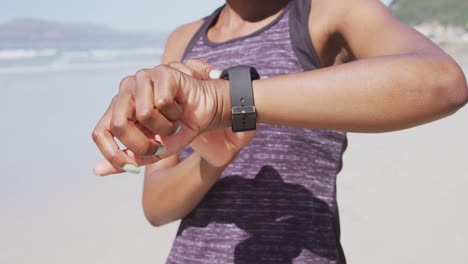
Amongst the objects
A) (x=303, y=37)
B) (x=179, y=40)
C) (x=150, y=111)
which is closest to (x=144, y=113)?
(x=150, y=111)

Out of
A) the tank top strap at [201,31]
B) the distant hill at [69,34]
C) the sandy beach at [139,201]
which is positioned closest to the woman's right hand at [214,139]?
the tank top strap at [201,31]

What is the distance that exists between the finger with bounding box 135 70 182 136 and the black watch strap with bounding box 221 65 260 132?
11 cm

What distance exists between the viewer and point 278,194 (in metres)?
1.46

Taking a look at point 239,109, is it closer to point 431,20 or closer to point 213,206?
point 213,206

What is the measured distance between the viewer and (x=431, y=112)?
1.06 m

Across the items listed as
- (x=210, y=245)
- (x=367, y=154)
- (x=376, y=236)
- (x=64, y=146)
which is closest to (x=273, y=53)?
(x=210, y=245)

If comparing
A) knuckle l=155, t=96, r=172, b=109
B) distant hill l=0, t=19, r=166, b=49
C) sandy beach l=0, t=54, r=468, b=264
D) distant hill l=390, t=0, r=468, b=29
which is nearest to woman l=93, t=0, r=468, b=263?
knuckle l=155, t=96, r=172, b=109

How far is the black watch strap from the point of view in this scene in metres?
1.02

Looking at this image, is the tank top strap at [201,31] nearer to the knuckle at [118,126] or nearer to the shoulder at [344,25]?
the shoulder at [344,25]

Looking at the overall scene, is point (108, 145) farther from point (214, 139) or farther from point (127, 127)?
point (214, 139)

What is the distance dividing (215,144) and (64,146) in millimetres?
6224

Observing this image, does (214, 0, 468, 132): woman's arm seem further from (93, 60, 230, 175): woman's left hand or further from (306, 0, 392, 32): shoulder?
(306, 0, 392, 32): shoulder

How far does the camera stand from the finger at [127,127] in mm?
918

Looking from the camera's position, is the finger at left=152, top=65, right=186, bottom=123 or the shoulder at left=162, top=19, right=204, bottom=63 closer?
the finger at left=152, top=65, right=186, bottom=123
